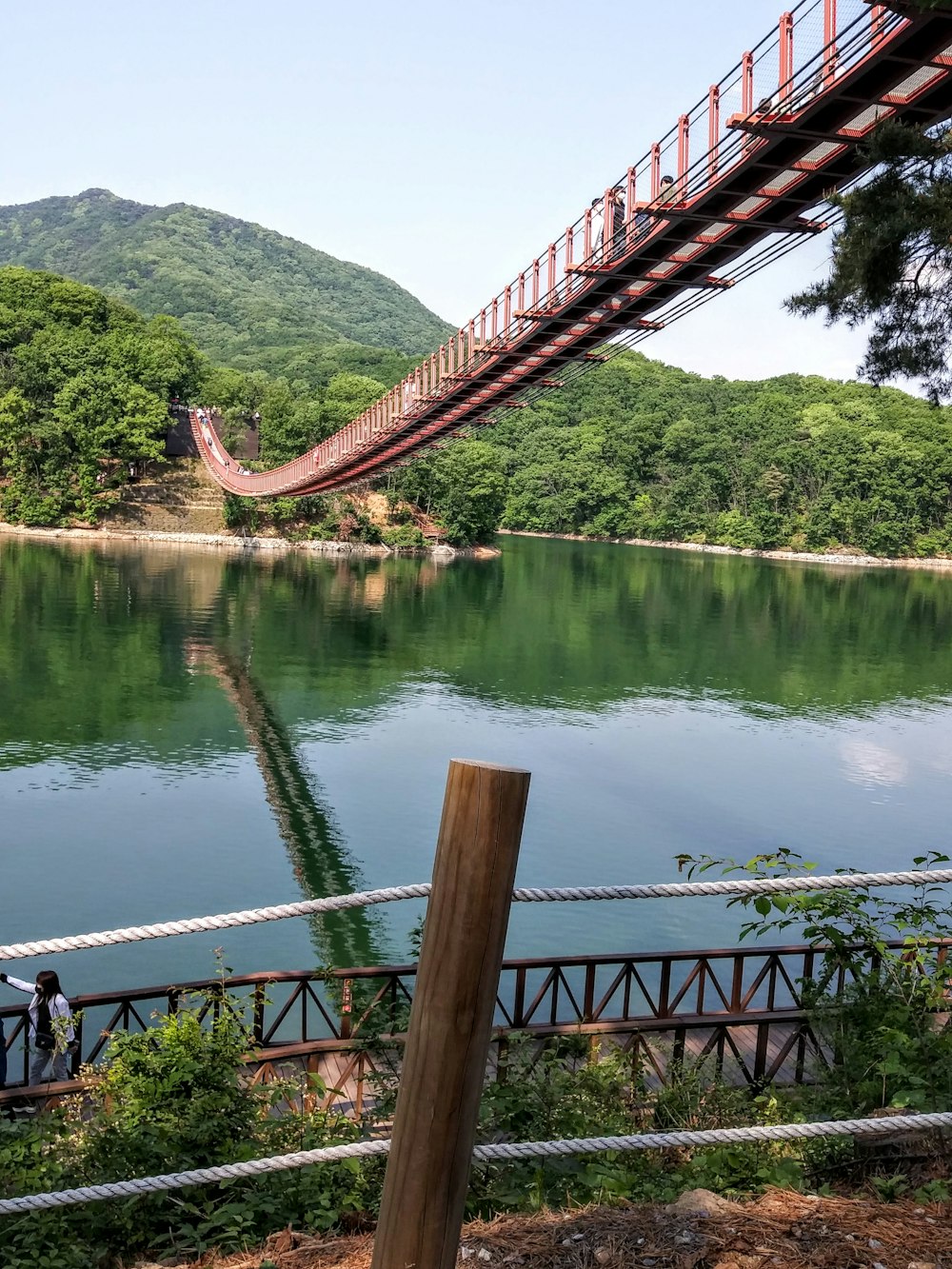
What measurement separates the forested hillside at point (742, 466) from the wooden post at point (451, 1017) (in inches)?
2546

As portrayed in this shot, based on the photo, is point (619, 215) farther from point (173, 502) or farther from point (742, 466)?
point (742, 466)

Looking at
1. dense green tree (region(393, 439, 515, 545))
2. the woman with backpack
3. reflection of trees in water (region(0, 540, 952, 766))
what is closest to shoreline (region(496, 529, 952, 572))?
reflection of trees in water (region(0, 540, 952, 766))

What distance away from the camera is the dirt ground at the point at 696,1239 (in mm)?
2170

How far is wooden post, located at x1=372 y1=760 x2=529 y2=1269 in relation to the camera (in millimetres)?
1587

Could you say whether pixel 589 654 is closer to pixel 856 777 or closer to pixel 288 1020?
pixel 856 777

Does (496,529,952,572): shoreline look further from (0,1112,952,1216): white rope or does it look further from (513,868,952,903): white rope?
(0,1112,952,1216): white rope

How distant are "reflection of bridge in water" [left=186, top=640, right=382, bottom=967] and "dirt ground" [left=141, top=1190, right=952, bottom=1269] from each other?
24.8 ft

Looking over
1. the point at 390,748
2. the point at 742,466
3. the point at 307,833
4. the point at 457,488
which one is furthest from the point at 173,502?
the point at 742,466

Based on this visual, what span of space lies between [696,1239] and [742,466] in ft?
258

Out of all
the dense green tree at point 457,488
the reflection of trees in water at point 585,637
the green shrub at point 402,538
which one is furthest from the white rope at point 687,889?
the dense green tree at point 457,488

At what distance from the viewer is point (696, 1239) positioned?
2.23 meters

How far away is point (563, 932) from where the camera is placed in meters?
10.8

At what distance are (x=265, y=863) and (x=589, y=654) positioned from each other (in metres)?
16.8

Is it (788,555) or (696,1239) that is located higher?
(788,555)
